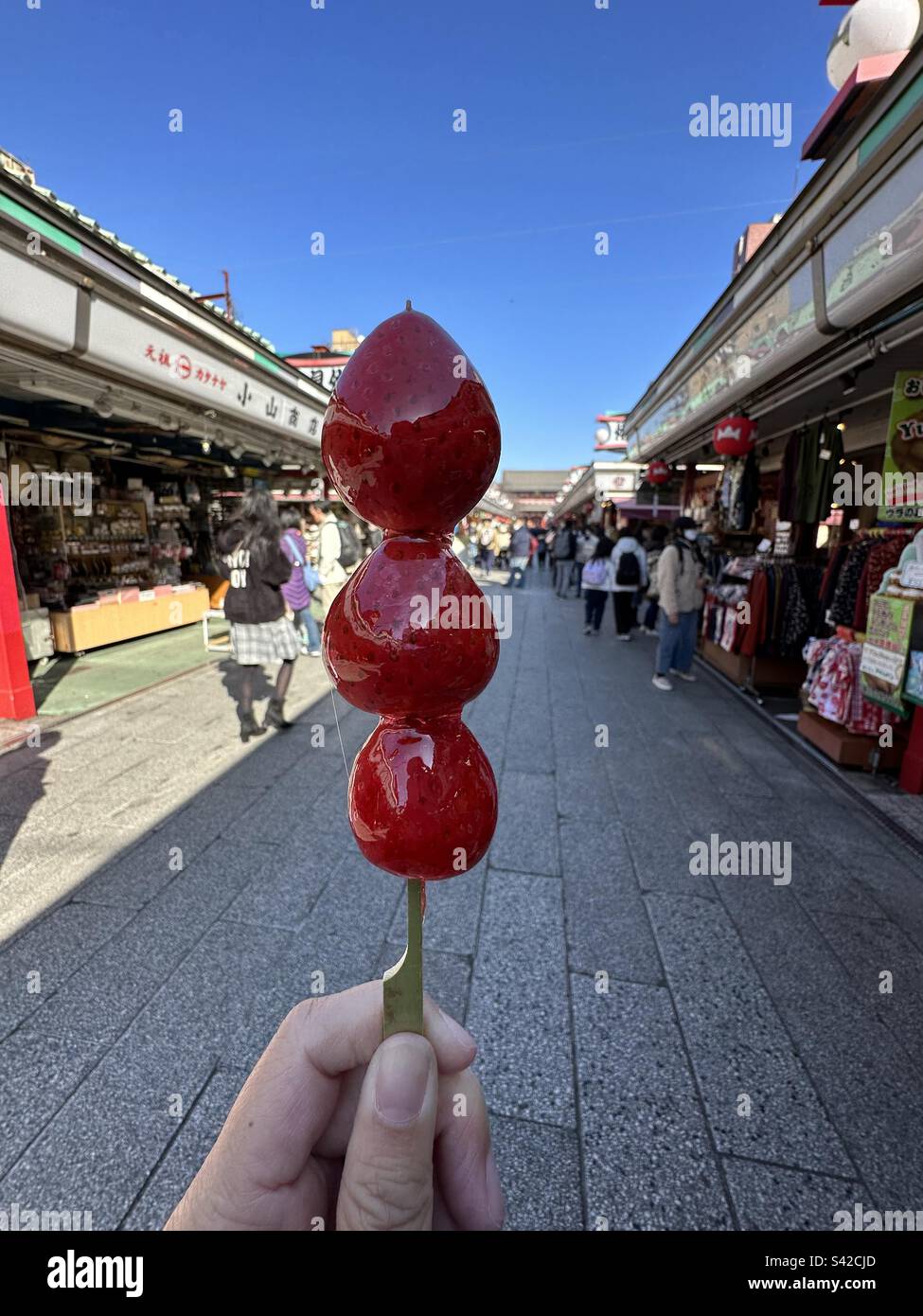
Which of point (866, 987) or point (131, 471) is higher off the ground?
point (131, 471)

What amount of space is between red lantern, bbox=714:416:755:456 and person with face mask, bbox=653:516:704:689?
1.04 m

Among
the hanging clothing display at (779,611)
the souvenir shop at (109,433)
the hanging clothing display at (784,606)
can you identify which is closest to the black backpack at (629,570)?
the hanging clothing display at (779,611)

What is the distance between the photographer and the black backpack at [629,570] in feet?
29.8

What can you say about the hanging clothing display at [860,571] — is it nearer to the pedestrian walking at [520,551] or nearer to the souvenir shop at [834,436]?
the souvenir shop at [834,436]

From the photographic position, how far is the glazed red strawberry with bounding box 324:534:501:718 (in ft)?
2.92

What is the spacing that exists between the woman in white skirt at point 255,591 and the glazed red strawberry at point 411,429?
3806 mm

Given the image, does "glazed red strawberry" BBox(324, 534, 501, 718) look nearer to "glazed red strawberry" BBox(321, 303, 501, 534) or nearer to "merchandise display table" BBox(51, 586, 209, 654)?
"glazed red strawberry" BBox(321, 303, 501, 534)

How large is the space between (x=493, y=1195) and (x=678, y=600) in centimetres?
633

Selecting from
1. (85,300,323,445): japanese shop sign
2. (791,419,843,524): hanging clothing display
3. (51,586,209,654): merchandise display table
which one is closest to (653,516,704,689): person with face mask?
(791,419,843,524): hanging clothing display

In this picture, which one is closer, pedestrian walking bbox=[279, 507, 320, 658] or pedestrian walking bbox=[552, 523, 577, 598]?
pedestrian walking bbox=[279, 507, 320, 658]
